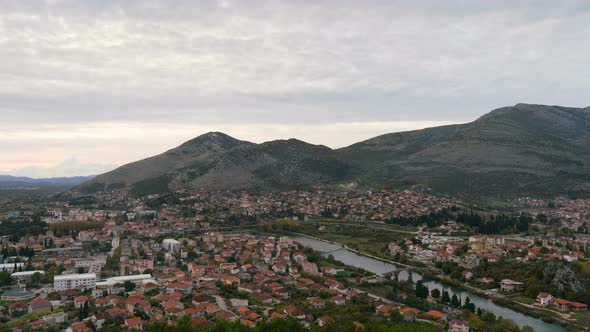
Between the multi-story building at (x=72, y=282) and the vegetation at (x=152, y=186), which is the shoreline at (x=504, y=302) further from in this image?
the vegetation at (x=152, y=186)

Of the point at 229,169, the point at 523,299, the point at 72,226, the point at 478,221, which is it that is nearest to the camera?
the point at 523,299

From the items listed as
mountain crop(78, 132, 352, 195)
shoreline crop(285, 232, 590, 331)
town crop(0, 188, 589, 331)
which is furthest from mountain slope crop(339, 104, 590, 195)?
shoreline crop(285, 232, 590, 331)

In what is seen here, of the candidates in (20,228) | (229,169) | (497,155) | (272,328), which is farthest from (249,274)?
(497,155)

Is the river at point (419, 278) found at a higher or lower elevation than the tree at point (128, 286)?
lower

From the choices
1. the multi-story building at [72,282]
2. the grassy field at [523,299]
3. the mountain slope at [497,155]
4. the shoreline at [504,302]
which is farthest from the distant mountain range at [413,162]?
the multi-story building at [72,282]

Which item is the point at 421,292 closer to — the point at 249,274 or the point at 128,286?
the point at 249,274

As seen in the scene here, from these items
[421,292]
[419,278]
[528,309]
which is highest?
[421,292]

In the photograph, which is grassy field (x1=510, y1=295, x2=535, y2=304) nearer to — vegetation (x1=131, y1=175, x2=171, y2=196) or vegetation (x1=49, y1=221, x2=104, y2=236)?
vegetation (x1=49, y1=221, x2=104, y2=236)
